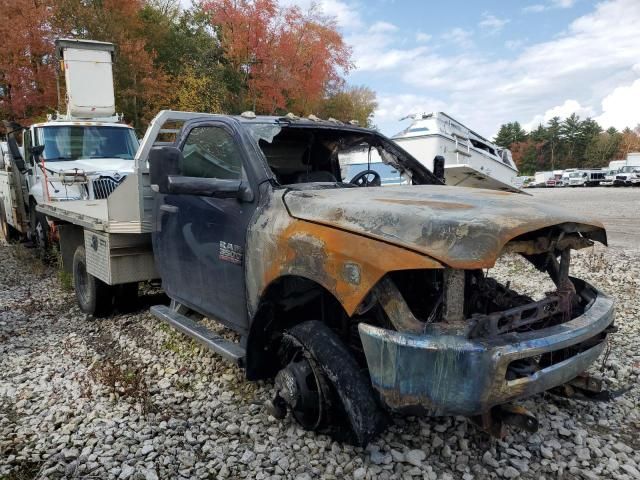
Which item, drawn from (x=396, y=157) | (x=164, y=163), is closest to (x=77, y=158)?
(x=396, y=157)

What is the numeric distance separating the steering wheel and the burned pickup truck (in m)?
0.01

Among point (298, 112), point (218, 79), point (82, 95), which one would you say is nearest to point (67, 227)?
point (82, 95)

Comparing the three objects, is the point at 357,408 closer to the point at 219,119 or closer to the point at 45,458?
the point at 45,458

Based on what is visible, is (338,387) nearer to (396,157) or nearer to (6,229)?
(396,157)

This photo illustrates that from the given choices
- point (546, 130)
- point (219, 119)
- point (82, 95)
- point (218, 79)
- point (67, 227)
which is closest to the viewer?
point (219, 119)

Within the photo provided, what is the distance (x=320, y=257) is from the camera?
8.60 ft

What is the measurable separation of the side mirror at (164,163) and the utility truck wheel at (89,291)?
2.79 metres

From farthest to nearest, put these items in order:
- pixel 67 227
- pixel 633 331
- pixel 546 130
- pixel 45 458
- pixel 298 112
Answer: pixel 546 130
pixel 298 112
pixel 67 227
pixel 633 331
pixel 45 458

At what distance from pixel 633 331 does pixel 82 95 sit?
10100 millimetres

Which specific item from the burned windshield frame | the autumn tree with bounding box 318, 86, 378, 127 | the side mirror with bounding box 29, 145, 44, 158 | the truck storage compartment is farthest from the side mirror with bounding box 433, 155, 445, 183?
the autumn tree with bounding box 318, 86, 378, 127

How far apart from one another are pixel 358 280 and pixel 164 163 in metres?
1.46

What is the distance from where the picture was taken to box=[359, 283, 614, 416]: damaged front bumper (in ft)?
7.09

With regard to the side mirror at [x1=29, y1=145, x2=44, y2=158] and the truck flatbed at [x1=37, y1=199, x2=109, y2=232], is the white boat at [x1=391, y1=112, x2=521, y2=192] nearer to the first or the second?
the side mirror at [x1=29, y1=145, x2=44, y2=158]

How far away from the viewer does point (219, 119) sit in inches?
146
